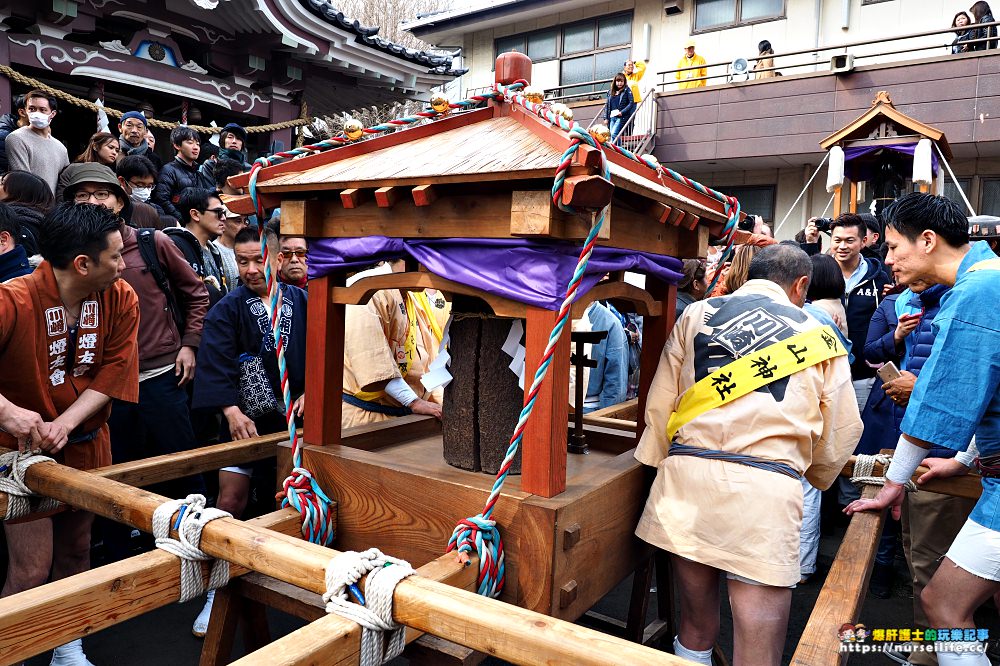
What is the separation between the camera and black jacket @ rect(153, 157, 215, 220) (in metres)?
5.66

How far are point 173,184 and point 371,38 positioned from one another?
11.1ft

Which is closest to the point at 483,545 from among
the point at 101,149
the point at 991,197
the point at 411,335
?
the point at 411,335

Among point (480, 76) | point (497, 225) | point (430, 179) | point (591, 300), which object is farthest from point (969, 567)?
point (480, 76)

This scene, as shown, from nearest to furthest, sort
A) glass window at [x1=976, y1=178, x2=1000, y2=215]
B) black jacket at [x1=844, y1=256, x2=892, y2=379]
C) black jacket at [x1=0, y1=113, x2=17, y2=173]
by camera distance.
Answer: black jacket at [x1=844, y1=256, x2=892, y2=379], black jacket at [x1=0, y1=113, x2=17, y2=173], glass window at [x1=976, y1=178, x2=1000, y2=215]

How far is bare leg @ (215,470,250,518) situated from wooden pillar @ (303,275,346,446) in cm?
109

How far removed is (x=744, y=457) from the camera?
7.27 ft

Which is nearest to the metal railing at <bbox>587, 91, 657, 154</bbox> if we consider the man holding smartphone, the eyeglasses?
the eyeglasses

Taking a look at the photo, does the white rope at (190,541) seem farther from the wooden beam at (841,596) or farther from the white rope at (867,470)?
the white rope at (867,470)

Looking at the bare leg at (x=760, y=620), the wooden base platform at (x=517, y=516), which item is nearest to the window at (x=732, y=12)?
the wooden base platform at (x=517, y=516)

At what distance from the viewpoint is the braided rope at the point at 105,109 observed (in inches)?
234

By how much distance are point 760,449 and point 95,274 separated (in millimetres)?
2435

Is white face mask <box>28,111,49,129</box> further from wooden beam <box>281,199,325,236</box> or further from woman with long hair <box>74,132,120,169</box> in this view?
wooden beam <box>281,199,325,236</box>

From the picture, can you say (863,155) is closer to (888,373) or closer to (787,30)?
(787,30)

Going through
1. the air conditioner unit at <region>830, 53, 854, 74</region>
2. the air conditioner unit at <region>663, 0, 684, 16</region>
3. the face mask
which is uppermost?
the air conditioner unit at <region>663, 0, 684, 16</region>
